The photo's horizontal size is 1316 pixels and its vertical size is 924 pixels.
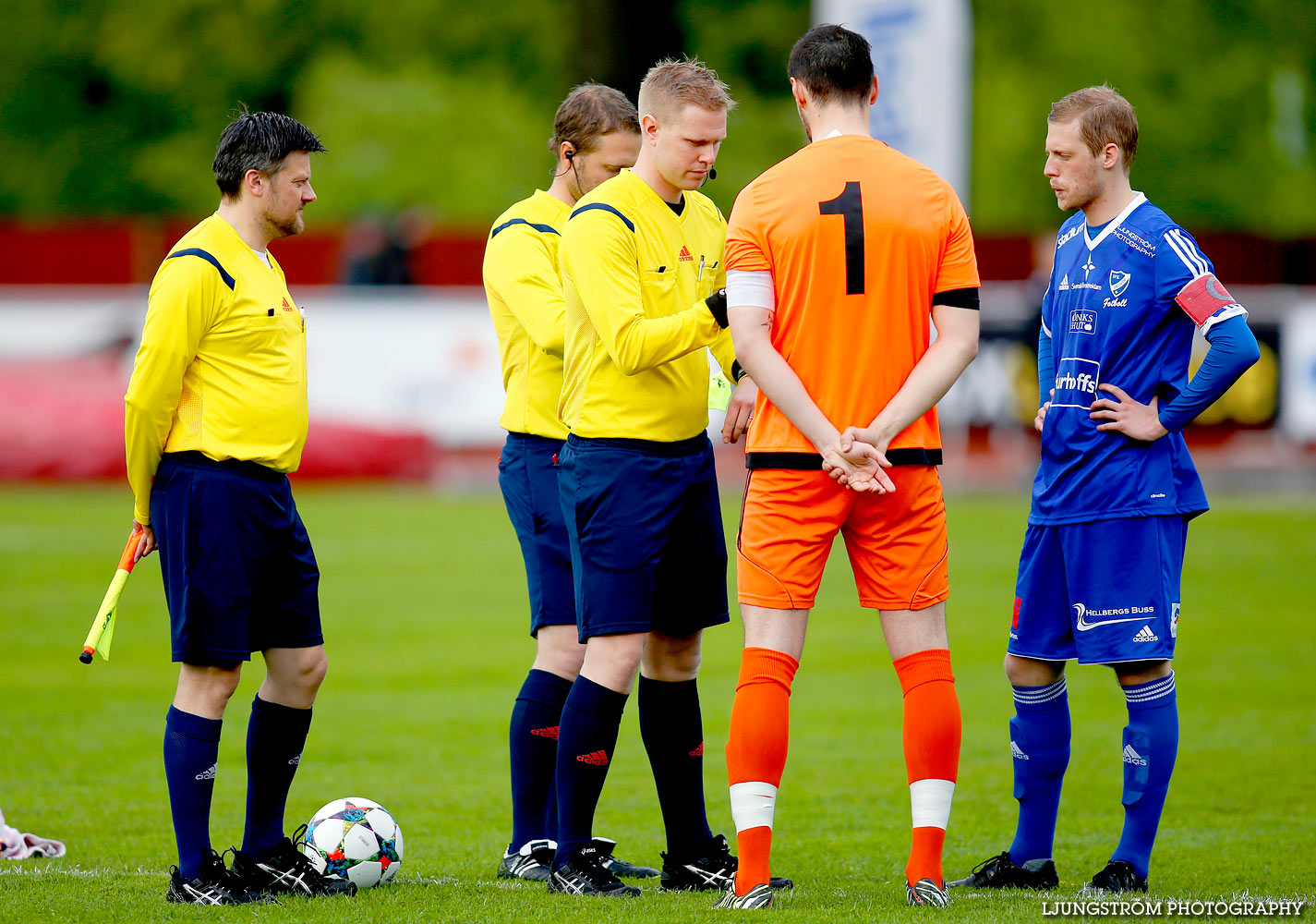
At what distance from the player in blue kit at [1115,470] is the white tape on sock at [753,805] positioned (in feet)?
3.02

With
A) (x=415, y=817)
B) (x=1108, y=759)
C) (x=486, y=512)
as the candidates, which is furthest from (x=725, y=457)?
(x=415, y=817)

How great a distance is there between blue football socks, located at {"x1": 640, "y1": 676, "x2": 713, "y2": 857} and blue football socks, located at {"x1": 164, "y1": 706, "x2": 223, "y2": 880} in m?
1.39

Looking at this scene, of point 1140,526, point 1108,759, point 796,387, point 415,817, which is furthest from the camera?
point 1108,759

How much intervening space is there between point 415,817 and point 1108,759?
3.33 m

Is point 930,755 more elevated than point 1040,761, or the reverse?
point 930,755

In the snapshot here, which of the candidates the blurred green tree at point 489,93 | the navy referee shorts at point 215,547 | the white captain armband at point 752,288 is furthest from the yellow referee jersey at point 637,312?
the blurred green tree at point 489,93

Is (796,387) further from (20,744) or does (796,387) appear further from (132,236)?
(132,236)

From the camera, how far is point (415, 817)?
654cm

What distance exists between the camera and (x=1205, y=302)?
4945mm

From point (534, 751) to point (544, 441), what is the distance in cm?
107

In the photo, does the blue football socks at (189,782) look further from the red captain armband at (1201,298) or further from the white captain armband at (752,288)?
the red captain armband at (1201,298)

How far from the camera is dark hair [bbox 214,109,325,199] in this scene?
5.08 metres

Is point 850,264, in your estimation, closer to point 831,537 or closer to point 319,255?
point 831,537

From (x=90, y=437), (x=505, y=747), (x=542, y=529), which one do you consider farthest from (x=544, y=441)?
(x=90, y=437)
